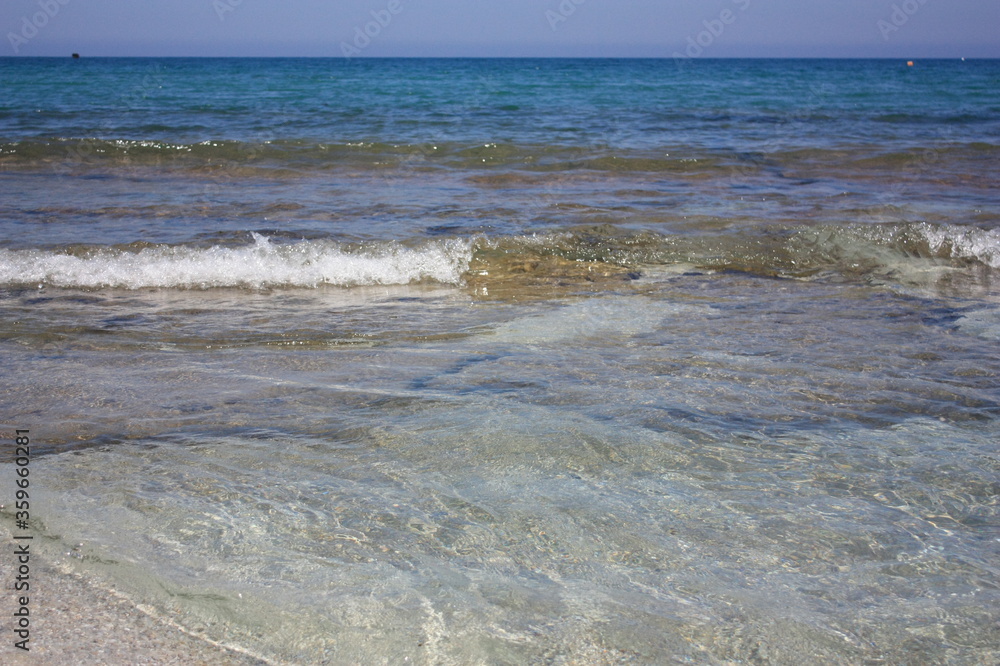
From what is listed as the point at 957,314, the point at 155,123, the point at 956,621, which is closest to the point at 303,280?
the point at 957,314

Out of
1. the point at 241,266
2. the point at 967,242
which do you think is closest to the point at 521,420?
the point at 241,266

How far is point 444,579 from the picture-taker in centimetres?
191

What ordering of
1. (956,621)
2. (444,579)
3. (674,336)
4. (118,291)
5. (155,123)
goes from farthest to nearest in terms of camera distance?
(155,123) < (118,291) < (674,336) < (444,579) < (956,621)

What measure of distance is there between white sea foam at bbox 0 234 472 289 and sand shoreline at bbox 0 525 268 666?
3667mm

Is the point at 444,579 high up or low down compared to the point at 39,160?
down

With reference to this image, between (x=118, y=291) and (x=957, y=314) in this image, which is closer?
(x=957, y=314)

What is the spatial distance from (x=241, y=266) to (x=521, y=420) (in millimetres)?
3406

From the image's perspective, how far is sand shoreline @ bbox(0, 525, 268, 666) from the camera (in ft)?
5.41

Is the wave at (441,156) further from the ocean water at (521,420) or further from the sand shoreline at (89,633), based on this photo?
the sand shoreline at (89,633)

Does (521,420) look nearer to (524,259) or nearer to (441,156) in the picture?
(524,259)

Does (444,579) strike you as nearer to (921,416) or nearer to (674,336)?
(921,416)

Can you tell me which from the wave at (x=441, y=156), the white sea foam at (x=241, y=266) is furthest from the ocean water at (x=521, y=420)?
the wave at (x=441, y=156)

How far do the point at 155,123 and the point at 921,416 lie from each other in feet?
45.9

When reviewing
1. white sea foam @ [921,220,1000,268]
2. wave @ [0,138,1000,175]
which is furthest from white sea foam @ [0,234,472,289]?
wave @ [0,138,1000,175]
